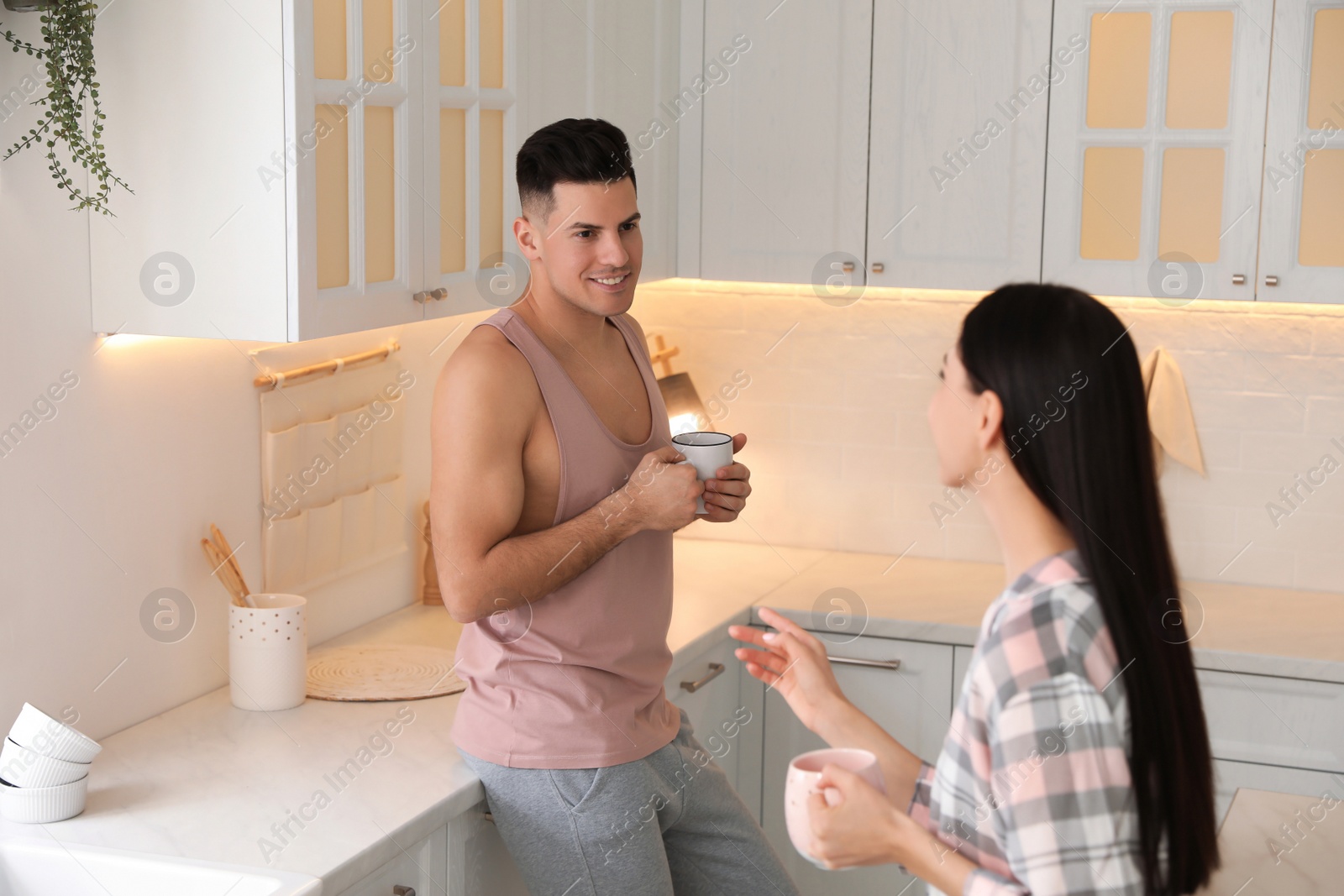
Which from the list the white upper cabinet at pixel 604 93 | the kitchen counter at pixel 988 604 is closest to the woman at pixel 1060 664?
the white upper cabinet at pixel 604 93

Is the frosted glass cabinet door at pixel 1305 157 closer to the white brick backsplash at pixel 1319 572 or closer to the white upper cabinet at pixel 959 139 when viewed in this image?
the white upper cabinet at pixel 959 139

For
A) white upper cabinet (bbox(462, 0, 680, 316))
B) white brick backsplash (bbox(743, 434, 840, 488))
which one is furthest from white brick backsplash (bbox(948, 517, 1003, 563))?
white upper cabinet (bbox(462, 0, 680, 316))

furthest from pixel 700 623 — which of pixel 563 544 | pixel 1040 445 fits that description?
pixel 1040 445

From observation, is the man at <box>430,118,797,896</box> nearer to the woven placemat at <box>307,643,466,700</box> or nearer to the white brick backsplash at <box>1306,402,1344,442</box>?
the woven placemat at <box>307,643,466,700</box>

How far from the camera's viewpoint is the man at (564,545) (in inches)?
70.5

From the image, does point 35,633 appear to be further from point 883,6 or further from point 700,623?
point 883,6

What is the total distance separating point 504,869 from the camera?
2047mm

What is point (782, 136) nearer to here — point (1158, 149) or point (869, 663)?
point (1158, 149)

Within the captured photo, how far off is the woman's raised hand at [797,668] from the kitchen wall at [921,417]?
6.19 feet

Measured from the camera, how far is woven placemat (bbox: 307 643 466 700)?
7.34ft

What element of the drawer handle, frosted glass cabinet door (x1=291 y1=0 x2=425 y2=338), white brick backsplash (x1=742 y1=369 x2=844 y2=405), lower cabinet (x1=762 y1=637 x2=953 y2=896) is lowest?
lower cabinet (x1=762 y1=637 x2=953 y2=896)

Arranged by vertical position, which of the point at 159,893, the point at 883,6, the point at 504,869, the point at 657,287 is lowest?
the point at 504,869

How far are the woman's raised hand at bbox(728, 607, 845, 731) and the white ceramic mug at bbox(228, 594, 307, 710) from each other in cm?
101

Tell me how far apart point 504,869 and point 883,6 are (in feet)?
6.49
